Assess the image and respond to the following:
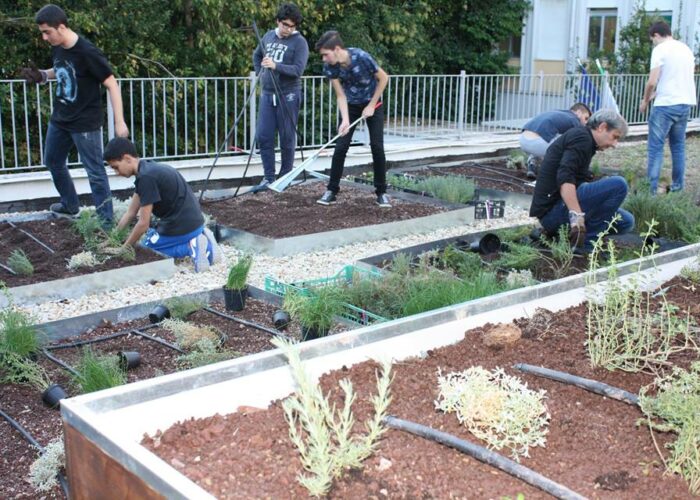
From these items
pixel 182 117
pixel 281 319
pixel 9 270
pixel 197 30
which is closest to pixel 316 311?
pixel 281 319

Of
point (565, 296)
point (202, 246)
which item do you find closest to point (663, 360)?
point (565, 296)

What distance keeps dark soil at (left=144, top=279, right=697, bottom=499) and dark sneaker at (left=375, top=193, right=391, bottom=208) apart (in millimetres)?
4682

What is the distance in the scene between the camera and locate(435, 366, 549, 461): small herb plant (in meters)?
2.69

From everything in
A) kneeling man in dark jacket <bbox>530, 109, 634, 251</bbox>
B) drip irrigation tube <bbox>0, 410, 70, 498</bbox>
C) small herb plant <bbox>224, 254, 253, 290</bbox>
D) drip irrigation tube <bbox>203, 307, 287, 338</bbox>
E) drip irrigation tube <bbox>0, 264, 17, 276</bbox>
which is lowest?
drip irrigation tube <bbox>0, 410, 70, 498</bbox>

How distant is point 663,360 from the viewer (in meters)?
3.25

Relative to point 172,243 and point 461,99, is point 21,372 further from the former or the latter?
point 461,99

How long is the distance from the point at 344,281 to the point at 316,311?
2.94 feet

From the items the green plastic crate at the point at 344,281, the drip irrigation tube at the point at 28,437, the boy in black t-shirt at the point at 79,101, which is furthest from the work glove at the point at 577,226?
the drip irrigation tube at the point at 28,437

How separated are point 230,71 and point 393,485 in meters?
10.1

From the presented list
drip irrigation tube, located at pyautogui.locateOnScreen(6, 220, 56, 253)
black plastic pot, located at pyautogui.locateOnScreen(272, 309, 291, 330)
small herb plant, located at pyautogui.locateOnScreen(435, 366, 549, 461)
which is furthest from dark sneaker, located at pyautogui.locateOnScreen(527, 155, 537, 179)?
small herb plant, located at pyautogui.locateOnScreen(435, 366, 549, 461)

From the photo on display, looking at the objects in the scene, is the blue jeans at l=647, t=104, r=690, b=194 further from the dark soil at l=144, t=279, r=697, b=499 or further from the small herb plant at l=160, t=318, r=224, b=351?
the dark soil at l=144, t=279, r=697, b=499

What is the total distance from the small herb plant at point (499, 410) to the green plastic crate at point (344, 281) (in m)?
1.61

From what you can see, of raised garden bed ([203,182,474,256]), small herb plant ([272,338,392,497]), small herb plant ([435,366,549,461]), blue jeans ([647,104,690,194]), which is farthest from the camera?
blue jeans ([647,104,690,194])

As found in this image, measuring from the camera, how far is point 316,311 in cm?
427
